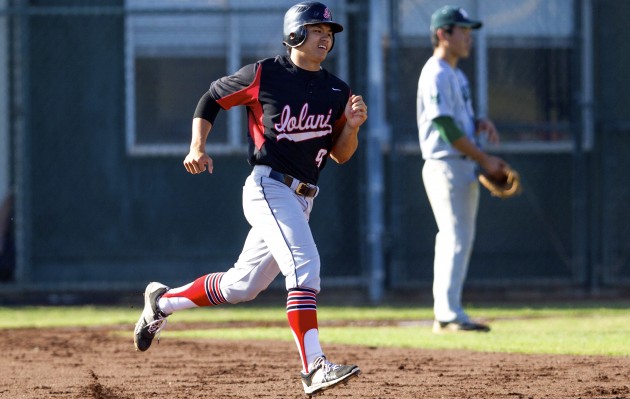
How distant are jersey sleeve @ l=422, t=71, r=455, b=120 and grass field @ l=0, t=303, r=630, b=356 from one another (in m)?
1.57

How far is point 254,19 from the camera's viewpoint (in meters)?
13.0

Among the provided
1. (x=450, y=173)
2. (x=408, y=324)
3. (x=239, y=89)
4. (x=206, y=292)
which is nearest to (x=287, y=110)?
(x=239, y=89)

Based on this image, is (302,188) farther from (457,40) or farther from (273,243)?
(457,40)

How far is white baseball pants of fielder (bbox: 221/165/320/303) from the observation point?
5797 mm

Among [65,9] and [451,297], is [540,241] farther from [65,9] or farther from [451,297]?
[65,9]

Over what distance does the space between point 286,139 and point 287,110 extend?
5.6 inches

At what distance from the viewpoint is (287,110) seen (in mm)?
6031

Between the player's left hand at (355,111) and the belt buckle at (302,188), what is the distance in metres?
0.37

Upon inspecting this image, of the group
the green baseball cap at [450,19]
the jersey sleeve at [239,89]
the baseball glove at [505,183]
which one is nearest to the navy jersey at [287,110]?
the jersey sleeve at [239,89]

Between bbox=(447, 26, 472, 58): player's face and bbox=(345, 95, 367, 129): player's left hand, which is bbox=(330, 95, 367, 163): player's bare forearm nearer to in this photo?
bbox=(345, 95, 367, 129): player's left hand

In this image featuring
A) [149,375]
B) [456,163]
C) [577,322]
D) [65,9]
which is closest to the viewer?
[149,375]

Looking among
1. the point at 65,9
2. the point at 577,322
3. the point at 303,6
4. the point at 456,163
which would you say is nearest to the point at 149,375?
the point at 303,6

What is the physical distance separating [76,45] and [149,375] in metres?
6.93

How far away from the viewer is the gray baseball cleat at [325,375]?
5.35 m
